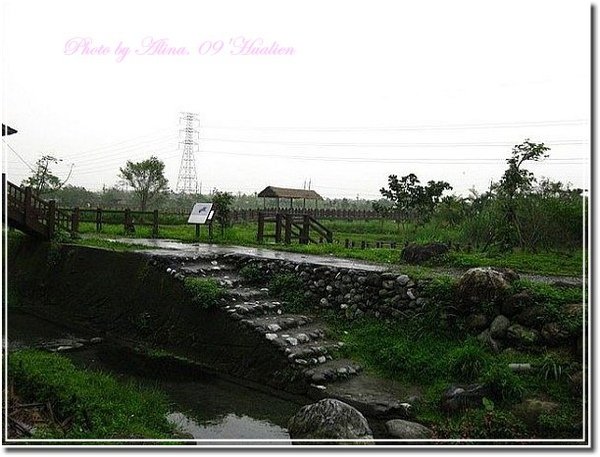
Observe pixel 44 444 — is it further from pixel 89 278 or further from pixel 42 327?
pixel 89 278

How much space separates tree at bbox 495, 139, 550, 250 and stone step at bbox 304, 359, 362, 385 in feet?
19.9

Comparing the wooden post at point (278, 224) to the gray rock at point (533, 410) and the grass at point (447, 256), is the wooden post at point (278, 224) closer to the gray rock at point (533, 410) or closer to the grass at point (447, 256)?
the grass at point (447, 256)

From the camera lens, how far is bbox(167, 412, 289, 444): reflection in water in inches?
277

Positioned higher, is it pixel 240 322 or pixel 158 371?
pixel 240 322

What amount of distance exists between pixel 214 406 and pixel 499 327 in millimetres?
4543

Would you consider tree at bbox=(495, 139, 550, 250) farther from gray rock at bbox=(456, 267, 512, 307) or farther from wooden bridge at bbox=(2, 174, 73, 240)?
wooden bridge at bbox=(2, 174, 73, 240)

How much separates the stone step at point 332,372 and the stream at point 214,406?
0.53 metres

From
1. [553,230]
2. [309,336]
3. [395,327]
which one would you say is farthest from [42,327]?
[553,230]

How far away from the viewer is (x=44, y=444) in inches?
209

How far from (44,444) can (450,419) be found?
4.87 m

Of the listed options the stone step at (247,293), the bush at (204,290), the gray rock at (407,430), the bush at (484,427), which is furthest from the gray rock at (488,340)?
the bush at (204,290)

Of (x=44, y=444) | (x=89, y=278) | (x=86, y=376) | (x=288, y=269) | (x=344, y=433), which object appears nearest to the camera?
(x=44, y=444)

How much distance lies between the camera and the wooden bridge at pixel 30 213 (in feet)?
53.7

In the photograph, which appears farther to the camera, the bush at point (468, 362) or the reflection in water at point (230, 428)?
the bush at point (468, 362)
